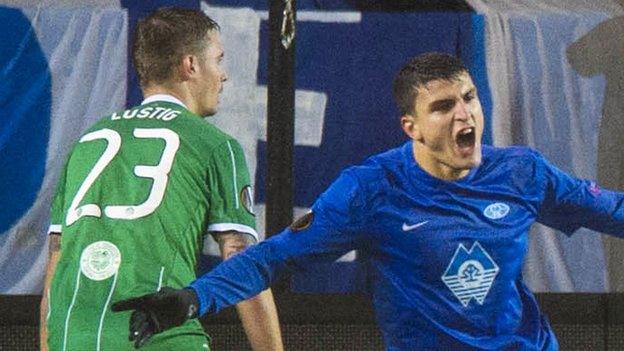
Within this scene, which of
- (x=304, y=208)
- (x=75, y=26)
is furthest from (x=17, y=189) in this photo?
(x=304, y=208)

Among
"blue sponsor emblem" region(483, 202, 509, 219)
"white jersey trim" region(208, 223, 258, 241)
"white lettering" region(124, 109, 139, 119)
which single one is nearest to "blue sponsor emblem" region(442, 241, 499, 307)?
"blue sponsor emblem" region(483, 202, 509, 219)

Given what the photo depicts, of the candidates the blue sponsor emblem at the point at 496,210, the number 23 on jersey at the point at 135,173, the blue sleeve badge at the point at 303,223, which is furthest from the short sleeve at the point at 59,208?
the blue sponsor emblem at the point at 496,210

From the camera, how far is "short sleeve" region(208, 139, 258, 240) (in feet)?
13.9

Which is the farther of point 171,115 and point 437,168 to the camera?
point 437,168

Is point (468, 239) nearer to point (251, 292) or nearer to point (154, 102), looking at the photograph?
point (251, 292)

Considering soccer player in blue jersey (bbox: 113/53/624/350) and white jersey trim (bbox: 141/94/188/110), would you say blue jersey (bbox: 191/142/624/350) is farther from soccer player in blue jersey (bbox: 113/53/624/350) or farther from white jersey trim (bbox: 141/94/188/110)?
white jersey trim (bbox: 141/94/188/110)

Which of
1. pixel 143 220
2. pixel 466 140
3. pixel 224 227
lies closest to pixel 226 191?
pixel 224 227

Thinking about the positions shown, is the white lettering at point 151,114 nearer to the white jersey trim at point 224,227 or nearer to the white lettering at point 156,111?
the white lettering at point 156,111

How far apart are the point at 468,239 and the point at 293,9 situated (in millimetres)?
2241

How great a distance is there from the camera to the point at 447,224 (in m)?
4.66

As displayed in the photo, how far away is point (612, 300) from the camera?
22.8 ft

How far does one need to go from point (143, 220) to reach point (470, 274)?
3.13 ft

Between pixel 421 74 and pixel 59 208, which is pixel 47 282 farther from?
pixel 421 74

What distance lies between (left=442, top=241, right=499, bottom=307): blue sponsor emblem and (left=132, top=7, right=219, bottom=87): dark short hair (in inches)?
35.3
